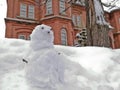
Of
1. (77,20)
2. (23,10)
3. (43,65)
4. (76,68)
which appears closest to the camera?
(43,65)

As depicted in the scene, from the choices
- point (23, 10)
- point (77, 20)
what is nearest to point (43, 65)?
point (23, 10)

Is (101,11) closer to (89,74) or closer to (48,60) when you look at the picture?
(89,74)

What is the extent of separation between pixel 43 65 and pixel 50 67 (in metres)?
0.17

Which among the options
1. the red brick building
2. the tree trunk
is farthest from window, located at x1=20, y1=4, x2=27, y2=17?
the tree trunk

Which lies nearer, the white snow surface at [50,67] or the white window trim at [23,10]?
the white snow surface at [50,67]

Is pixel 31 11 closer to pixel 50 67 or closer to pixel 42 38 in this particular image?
pixel 42 38

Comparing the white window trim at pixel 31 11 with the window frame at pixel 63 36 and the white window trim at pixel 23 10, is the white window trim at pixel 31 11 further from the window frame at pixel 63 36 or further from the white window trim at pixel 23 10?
the window frame at pixel 63 36

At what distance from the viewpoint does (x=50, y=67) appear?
182 inches

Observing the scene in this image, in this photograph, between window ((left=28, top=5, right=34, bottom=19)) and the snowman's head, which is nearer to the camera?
the snowman's head

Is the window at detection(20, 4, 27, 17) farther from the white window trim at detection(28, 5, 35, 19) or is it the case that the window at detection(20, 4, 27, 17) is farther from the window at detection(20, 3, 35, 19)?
the white window trim at detection(28, 5, 35, 19)

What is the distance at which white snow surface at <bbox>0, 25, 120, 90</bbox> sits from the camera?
14.8 feet

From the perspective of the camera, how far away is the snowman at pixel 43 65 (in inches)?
175

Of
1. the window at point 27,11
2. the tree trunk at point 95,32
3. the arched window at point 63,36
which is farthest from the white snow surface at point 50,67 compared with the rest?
the window at point 27,11

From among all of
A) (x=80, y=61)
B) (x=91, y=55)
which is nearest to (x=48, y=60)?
(x=80, y=61)
